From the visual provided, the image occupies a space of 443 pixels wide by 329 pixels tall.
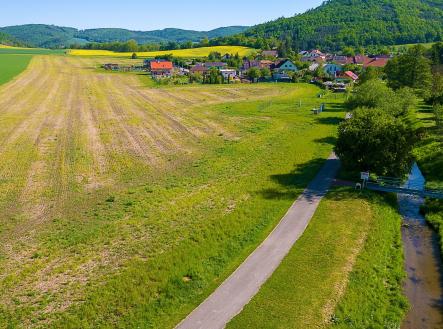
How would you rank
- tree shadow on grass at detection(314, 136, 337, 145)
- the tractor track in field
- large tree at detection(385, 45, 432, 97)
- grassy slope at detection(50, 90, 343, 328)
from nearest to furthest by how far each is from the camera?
1. grassy slope at detection(50, 90, 343, 328)
2. the tractor track in field
3. tree shadow on grass at detection(314, 136, 337, 145)
4. large tree at detection(385, 45, 432, 97)

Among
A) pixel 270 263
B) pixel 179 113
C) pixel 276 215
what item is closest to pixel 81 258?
pixel 270 263

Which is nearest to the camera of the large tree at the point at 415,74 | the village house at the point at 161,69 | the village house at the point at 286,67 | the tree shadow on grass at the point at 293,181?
the tree shadow on grass at the point at 293,181

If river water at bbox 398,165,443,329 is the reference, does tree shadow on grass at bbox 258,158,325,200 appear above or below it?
above

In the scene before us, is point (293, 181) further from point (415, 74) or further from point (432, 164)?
point (415, 74)

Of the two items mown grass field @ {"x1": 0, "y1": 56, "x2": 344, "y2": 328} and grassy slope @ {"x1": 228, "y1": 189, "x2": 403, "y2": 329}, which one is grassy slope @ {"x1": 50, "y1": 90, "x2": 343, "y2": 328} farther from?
grassy slope @ {"x1": 228, "y1": 189, "x2": 403, "y2": 329}

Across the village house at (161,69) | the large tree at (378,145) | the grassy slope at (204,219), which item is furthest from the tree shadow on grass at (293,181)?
the village house at (161,69)

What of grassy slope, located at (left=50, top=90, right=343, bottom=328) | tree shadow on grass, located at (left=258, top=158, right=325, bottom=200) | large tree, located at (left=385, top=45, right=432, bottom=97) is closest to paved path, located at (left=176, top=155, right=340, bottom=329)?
grassy slope, located at (left=50, top=90, right=343, bottom=328)

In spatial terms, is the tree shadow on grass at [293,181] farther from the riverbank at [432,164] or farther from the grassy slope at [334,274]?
the riverbank at [432,164]

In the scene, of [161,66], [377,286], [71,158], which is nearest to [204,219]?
[377,286]
